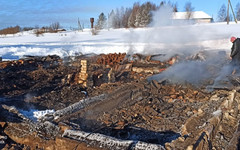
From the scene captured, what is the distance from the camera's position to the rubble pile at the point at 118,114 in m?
3.47

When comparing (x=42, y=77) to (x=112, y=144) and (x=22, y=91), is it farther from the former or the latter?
(x=112, y=144)

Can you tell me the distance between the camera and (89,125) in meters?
4.64

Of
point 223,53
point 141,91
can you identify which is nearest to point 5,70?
point 141,91

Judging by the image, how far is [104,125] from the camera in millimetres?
4648

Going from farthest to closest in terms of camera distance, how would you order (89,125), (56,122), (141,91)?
(141,91), (89,125), (56,122)

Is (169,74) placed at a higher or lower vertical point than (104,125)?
higher

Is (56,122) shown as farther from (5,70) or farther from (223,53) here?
(223,53)

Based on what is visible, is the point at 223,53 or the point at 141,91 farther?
the point at 223,53

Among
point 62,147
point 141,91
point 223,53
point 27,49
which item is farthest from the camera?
point 27,49

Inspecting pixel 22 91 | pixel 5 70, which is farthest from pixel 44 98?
pixel 5 70

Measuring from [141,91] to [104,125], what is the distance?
2.36 m

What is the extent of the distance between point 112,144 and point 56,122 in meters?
1.49

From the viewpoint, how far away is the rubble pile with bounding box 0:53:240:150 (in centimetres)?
347

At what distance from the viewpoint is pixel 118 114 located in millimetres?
5219
